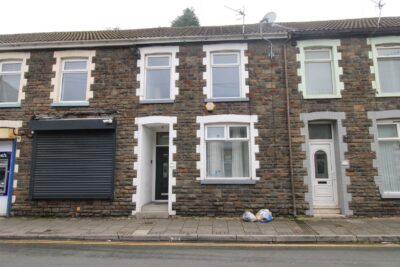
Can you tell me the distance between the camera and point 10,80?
36.0 ft

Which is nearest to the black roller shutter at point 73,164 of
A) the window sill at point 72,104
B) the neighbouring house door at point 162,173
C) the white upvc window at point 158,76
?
the window sill at point 72,104

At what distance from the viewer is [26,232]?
7.71 metres

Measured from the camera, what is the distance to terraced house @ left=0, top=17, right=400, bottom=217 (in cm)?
951

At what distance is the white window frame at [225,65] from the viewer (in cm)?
1009

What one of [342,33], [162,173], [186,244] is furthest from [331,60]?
[186,244]

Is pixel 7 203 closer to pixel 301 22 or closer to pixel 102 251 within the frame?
pixel 102 251

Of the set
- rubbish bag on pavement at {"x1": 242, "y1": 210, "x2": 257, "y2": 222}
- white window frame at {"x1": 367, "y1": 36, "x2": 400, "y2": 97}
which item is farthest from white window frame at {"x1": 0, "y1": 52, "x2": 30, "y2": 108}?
white window frame at {"x1": 367, "y1": 36, "x2": 400, "y2": 97}

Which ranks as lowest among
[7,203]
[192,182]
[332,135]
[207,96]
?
[7,203]

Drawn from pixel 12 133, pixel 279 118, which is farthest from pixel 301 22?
pixel 12 133

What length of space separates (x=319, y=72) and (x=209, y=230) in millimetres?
6892

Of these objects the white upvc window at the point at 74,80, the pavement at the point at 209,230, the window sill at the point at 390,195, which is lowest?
the pavement at the point at 209,230

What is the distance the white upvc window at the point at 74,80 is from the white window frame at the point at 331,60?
8.02m

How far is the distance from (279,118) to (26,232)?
8515 mm

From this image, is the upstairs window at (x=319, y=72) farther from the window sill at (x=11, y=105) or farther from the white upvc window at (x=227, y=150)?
the window sill at (x=11, y=105)
